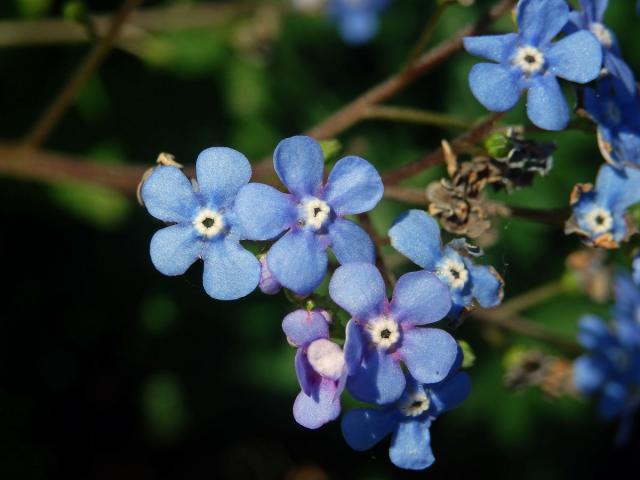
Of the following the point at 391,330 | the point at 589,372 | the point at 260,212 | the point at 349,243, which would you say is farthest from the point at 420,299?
the point at 589,372

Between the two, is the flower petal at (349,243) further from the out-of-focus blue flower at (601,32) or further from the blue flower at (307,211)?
the out-of-focus blue flower at (601,32)

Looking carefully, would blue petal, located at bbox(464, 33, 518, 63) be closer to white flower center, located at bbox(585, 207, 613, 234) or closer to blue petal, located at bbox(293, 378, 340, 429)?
white flower center, located at bbox(585, 207, 613, 234)

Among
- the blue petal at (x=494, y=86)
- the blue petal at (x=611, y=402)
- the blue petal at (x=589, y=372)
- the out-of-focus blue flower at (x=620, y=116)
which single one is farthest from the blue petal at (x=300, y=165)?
the blue petal at (x=611, y=402)

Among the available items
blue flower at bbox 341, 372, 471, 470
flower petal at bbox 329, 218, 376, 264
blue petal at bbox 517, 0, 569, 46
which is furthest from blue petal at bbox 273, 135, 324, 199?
blue petal at bbox 517, 0, 569, 46

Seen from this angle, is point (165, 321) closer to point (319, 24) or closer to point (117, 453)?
point (117, 453)

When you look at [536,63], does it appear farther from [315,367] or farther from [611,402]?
[611,402]

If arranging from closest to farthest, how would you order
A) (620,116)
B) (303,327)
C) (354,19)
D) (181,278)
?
1. (303,327)
2. (620,116)
3. (181,278)
4. (354,19)

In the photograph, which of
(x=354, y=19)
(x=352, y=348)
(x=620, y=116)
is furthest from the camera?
(x=354, y=19)
